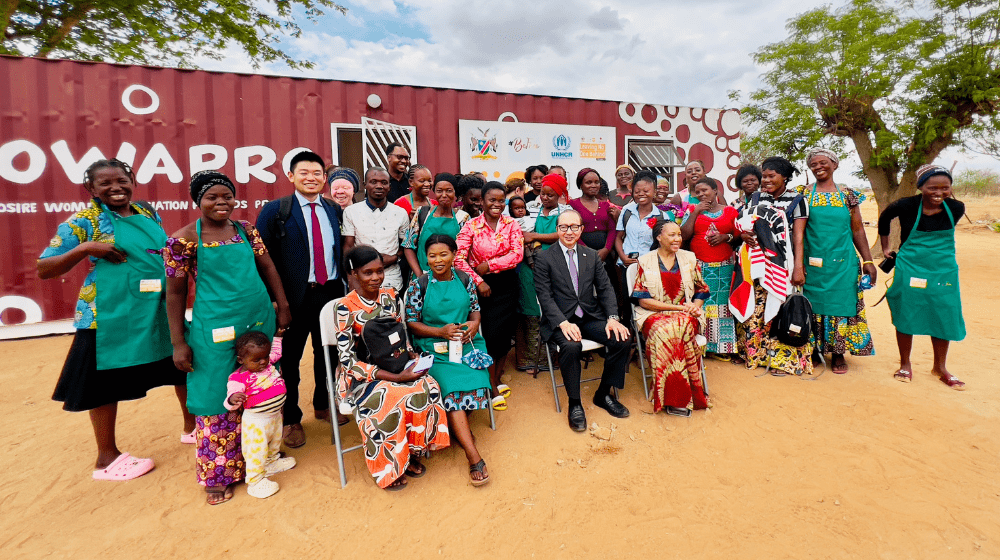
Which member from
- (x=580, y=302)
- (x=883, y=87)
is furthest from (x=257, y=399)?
(x=883, y=87)

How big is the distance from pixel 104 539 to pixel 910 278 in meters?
5.73

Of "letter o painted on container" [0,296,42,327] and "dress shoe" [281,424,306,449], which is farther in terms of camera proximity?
"letter o painted on container" [0,296,42,327]

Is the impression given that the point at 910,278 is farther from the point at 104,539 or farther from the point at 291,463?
the point at 104,539

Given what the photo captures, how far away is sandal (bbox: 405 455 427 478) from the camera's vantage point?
2.74 meters

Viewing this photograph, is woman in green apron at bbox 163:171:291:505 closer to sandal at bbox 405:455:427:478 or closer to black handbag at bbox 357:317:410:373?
black handbag at bbox 357:317:410:373

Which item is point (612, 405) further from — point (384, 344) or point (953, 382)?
point (953, 382)

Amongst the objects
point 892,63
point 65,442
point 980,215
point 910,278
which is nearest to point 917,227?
point 910,278

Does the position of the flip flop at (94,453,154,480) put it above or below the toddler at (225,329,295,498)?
below

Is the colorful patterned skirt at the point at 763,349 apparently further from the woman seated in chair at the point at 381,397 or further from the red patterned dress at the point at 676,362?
the woman seated in chair at the point at 381,397

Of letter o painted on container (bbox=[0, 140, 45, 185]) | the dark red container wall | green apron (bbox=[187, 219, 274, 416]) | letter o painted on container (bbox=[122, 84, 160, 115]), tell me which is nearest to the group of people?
green apron (bbox=[187, 219, 274, 416])

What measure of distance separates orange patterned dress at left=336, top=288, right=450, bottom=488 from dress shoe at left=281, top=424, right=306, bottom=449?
0.61 m

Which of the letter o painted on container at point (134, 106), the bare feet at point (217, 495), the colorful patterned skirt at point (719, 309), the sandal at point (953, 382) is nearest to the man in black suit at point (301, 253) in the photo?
the bare feet at point (217, 495)

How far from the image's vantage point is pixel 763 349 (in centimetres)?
426

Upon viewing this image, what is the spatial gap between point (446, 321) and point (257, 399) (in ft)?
3.82
